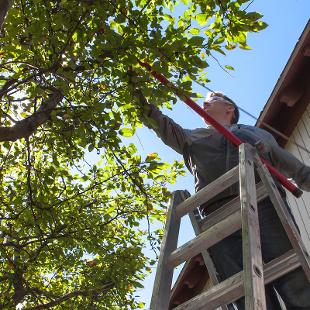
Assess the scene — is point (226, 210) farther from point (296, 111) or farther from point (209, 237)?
point (296, 111)

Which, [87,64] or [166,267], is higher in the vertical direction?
[87,64]

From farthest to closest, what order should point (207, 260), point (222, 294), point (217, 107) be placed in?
point (217, 107)
point (207, 260)
point (222, 294)

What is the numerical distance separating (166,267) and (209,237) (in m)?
0.46

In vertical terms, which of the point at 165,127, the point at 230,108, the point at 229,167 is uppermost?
the point at 230,108

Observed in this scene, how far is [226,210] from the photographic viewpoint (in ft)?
11.4

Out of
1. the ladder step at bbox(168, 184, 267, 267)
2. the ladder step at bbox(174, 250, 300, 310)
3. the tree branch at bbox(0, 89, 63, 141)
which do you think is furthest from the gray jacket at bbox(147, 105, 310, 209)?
the tree branch at bbox(0, 89, 63, 141)

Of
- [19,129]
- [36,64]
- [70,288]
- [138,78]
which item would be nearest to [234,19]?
[138,78]

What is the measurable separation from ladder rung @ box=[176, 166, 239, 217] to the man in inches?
14.8

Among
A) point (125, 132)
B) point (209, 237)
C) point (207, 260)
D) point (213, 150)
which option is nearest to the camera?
point (209, 237)

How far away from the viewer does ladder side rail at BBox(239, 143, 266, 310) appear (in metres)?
2.04

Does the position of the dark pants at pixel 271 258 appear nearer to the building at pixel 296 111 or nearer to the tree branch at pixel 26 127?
the tree branch at pixel 26 127

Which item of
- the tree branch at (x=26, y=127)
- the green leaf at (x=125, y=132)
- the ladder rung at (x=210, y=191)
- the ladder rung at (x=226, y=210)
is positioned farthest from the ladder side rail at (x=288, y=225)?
the tree branch at (x=26, y=127)

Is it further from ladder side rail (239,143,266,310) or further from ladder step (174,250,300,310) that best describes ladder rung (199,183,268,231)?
ladder step (174,250,300,310)

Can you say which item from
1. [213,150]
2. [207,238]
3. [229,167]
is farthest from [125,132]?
[207,238]
